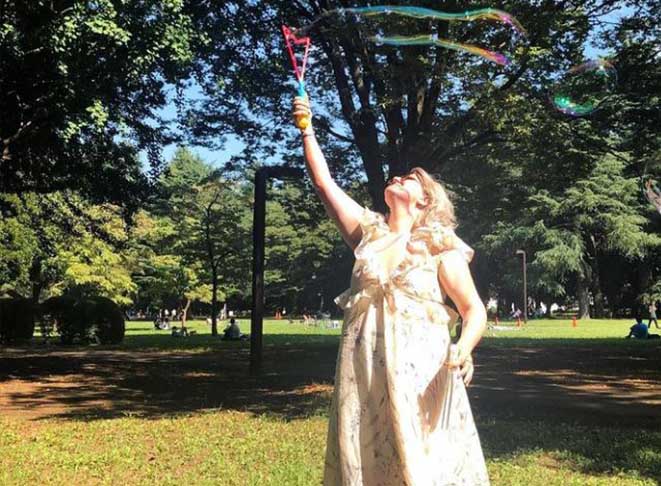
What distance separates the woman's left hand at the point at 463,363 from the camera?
2986mm

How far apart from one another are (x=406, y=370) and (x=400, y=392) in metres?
0.10

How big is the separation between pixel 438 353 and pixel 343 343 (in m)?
0.43

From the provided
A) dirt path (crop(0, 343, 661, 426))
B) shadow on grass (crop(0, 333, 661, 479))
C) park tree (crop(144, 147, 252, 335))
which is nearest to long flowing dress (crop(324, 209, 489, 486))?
shadow on grass (crop(0, 333, 661, 479))

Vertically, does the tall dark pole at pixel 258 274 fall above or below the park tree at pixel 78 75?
below

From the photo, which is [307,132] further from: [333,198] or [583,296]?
[583,296]

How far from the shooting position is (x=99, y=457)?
22.1 feet

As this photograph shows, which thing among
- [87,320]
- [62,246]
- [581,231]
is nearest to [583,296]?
[581,231]

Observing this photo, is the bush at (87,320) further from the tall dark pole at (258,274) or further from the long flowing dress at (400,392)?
the long flowing dress at (400,392)

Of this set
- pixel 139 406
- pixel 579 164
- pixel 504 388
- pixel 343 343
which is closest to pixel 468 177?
pixel 579 164

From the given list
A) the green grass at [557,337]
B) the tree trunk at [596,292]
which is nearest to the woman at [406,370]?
the green grass at [557,337]

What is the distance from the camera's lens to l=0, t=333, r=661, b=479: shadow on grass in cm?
741

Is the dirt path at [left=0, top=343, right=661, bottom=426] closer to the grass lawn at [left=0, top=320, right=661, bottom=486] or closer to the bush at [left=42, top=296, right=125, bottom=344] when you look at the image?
the grass lawn at [left=0, top=320, right=661, bottom=486]

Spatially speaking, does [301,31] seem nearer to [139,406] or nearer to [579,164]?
[139,406]

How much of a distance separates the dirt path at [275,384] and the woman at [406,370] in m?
6.19
